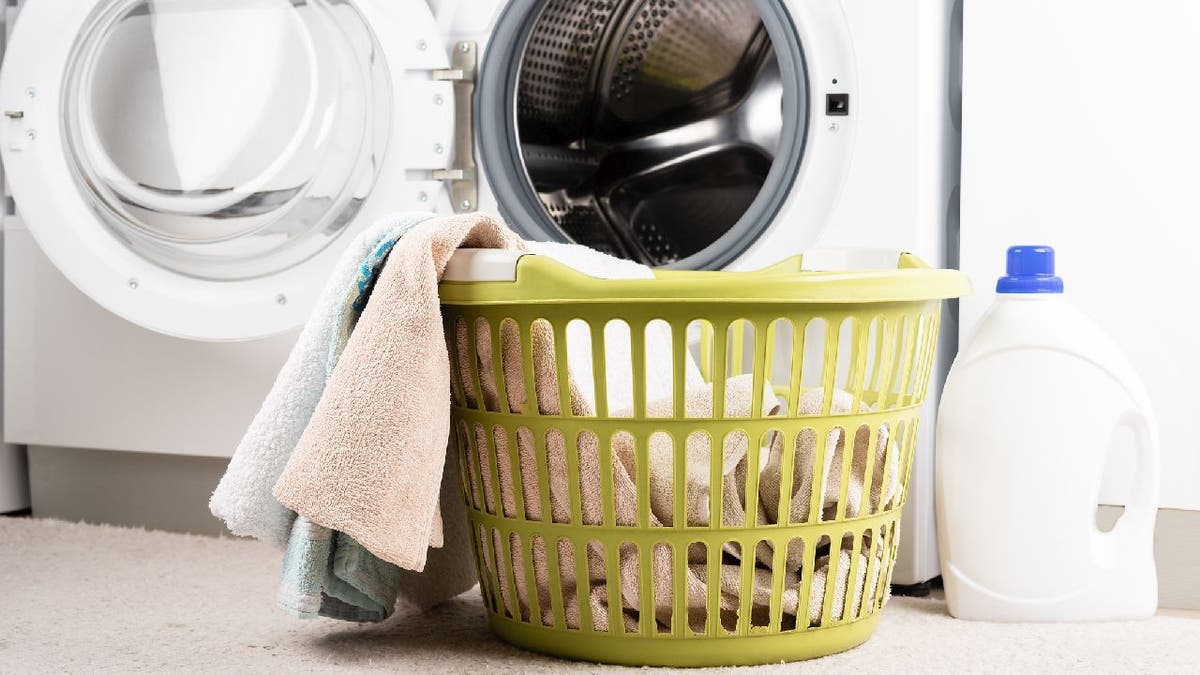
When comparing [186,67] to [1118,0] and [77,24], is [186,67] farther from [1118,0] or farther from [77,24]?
[1118,0]

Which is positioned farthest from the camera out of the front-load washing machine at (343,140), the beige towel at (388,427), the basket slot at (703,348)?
the front-load washing machine at (343,140)

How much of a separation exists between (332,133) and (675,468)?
68 cm

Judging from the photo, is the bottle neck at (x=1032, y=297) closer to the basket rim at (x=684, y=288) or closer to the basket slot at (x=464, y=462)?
the basket rim at (x=684, y=288)

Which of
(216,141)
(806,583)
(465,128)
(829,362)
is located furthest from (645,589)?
(216,141)

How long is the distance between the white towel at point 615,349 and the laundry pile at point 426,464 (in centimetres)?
7

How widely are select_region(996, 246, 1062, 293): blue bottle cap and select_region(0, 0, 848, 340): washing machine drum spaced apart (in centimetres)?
35

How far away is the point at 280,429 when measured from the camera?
1.08m

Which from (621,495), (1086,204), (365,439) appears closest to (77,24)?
(365,439)

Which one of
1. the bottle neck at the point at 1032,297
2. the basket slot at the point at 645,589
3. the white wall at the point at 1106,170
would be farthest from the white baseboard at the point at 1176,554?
the basket slot at the point at 645,589

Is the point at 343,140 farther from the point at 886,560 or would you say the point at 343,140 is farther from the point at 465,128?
the point at 886,560

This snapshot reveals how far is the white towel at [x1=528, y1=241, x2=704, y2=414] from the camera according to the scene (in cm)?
117

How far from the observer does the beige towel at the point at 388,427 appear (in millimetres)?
951

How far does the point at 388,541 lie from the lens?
3.13 ft

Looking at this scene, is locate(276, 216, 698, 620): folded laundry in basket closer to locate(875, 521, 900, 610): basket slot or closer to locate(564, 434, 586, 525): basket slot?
locate(564, 434, 586, 525): basket slot
